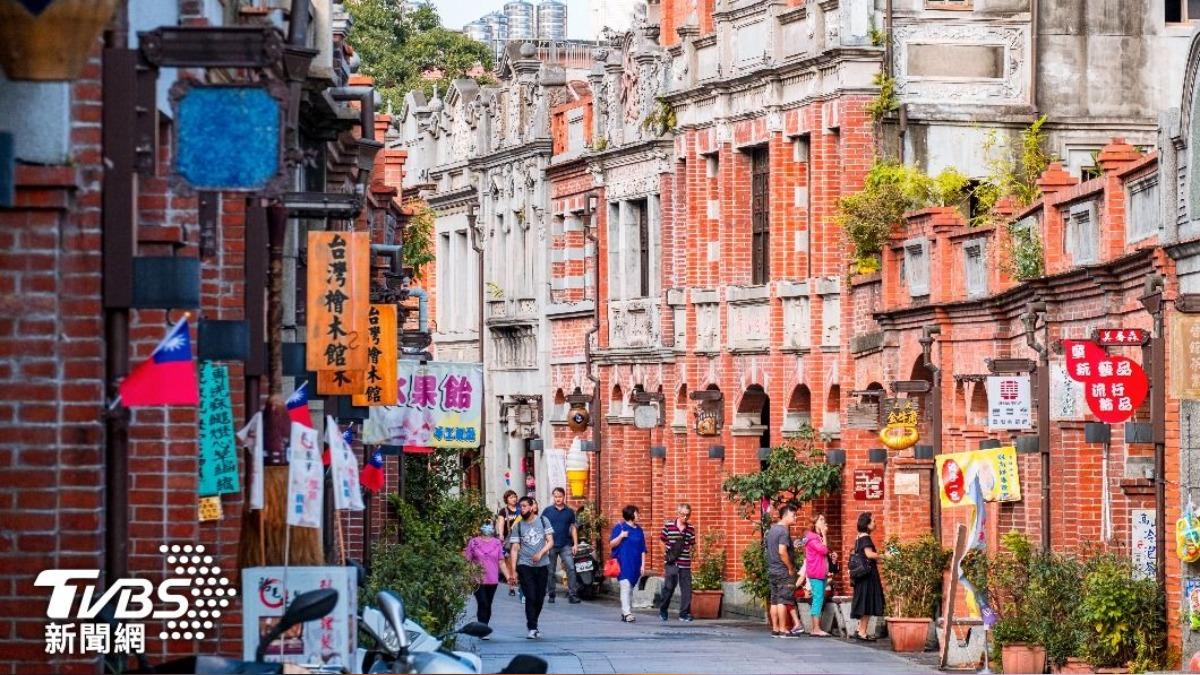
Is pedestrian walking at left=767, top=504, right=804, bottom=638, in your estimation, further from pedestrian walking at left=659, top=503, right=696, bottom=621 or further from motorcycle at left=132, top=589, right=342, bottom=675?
motorcycle at left=132, top=589, right=342, bottom=675

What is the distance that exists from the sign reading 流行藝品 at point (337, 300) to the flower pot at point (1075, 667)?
25.2ft

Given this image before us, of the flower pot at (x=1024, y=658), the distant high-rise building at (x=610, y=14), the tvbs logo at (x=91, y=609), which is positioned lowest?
the flower pot at (x=1024, y=658)

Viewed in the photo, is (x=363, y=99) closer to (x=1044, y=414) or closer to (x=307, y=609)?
(x=1044, y=414)

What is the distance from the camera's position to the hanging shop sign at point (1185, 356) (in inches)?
913

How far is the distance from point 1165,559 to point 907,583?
841 centimetres

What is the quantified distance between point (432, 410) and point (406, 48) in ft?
138

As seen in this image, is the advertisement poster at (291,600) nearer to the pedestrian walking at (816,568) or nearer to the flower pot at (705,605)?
the pedestrian walking at (816,568)

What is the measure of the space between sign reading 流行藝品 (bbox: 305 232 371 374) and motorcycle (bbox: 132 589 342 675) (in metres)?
10.1

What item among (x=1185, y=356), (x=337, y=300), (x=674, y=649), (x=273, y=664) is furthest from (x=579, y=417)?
(x=273, y=664)

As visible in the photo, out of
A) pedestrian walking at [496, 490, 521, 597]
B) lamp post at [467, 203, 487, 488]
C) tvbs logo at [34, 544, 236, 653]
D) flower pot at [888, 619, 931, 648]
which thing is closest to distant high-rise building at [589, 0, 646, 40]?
lamp post at [467, 203, 487, 488]

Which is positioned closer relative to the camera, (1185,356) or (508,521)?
(1185,356)

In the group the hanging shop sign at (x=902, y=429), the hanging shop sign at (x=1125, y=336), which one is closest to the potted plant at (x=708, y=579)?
the hanging shop sign at (x=902, y=429)

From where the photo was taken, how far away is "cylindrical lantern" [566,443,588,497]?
53.5 metres

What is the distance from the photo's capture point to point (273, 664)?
1151cm
